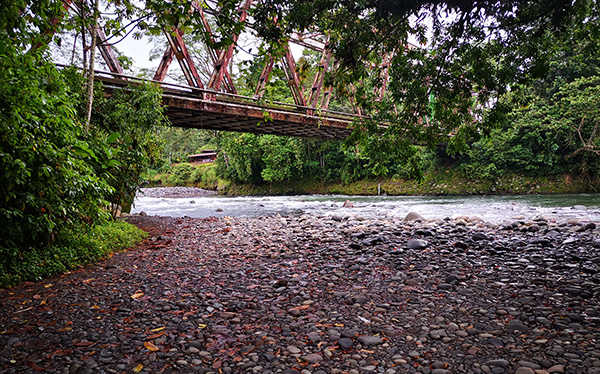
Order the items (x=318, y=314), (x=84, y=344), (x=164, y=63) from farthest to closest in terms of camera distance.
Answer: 1. (x=164, y=63)
2. (x=318, y=314)
3. (x=84, y=344)

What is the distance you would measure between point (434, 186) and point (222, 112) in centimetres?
2246

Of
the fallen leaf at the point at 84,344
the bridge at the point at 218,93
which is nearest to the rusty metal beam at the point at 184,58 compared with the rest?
the bridge at the point at 218,93

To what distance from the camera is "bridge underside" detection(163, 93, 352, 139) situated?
11320 mm

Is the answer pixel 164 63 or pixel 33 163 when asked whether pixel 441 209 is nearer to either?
pixel 164 63

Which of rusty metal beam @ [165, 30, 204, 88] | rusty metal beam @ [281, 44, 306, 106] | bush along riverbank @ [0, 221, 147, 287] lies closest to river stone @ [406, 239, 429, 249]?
bush along riverbank @ [0, 221, 147, 287]

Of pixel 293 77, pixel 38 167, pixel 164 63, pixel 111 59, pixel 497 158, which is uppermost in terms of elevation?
pixel 293 77

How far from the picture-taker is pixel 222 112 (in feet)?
38.6

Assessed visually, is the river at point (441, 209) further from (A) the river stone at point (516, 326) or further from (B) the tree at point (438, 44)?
(A) the river stone at point (516, 326)

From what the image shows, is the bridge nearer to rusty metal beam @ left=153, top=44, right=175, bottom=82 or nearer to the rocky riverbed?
rusty metal beam @ left=153, top=44, right=175, bottom=82

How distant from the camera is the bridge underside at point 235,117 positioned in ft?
37.1

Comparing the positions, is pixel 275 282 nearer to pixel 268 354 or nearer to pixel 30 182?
pixel 268 354

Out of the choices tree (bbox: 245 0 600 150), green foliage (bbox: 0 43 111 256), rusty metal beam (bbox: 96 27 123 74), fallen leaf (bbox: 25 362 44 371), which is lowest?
fallen leaf (bbox: 25 362 44 371)

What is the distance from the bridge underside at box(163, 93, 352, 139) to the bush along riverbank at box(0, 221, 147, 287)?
5.11 metres

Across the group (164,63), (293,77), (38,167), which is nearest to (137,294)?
(38,167)
